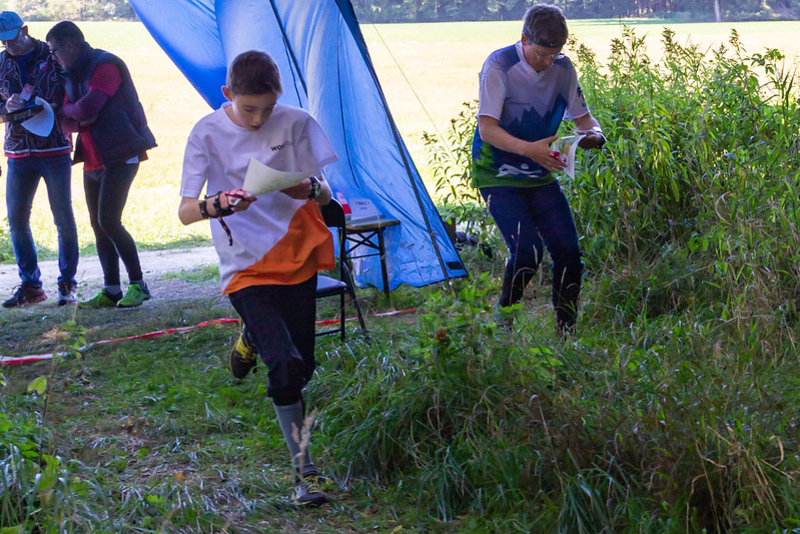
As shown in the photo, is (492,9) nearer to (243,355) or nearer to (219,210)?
(243,355)

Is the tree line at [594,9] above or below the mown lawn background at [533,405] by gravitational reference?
below

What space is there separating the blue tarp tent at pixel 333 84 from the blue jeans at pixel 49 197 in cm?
115

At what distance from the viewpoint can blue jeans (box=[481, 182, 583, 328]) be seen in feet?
13.2

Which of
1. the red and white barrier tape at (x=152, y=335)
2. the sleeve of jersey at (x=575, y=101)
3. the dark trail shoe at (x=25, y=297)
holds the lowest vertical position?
the dark trail shoe at (x=25, y=297)

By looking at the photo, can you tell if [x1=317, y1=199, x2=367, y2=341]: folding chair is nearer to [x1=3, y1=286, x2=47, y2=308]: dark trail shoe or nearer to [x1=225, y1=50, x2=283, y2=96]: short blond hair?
[x1=225, y1=50, x2=283, y2=96]: short blond hair

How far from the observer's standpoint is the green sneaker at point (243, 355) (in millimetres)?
3880

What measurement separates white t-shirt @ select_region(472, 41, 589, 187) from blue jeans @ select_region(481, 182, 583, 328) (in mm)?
73

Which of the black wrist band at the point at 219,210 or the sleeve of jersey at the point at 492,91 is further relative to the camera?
the sleeve of jersey at the point at 492,91

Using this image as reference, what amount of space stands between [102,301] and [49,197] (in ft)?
2.71

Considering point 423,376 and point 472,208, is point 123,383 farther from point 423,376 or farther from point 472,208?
point 472,208

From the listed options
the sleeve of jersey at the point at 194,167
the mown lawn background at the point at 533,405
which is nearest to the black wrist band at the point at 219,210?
the sleeve of jersey at the point at 194,167

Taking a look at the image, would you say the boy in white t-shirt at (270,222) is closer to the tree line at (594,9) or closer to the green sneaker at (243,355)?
the green sneaker at (243,355)

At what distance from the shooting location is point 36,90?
6.27 metres

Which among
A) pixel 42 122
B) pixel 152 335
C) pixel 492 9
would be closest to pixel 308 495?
pixel 152 335
